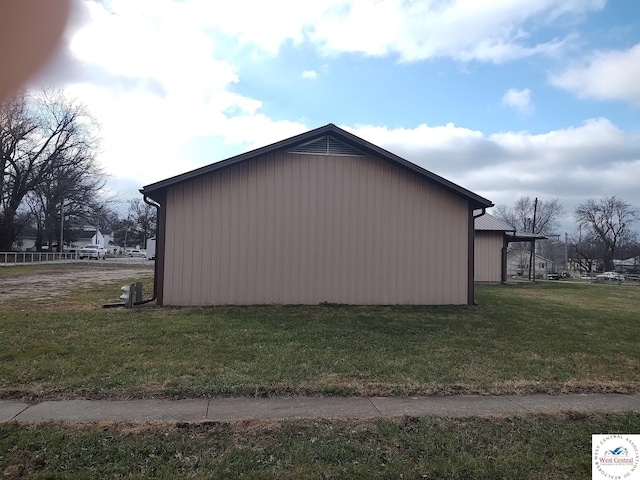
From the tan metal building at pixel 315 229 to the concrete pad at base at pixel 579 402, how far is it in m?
7.58

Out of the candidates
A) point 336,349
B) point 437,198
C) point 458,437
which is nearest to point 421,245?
point 437,198

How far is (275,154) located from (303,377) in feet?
26.2

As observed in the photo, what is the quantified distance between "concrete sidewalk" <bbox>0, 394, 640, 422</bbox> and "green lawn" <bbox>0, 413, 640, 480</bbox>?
211 mm

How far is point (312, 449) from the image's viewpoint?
3.75 metres

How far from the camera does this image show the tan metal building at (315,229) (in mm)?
12133

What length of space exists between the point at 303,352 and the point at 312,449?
326cm

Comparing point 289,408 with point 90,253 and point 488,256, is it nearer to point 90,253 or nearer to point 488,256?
point 488,256

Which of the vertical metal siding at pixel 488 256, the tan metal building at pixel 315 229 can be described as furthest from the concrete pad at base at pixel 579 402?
the vertical metal siding at pixel 488 256

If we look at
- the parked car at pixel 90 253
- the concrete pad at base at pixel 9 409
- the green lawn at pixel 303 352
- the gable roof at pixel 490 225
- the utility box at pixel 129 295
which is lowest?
the concrete pad at base at pixel 9 409

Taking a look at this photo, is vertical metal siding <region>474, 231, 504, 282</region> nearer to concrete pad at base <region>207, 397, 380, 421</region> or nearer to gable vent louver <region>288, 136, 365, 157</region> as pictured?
gable vent louver <region>288, 136, 365, 157</region>

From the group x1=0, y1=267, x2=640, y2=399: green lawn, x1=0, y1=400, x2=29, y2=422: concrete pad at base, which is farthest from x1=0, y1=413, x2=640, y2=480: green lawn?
x1=0, y1=267, x2=640, y2=399: green lawn

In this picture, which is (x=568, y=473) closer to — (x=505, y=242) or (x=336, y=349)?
(x=336, y=349)

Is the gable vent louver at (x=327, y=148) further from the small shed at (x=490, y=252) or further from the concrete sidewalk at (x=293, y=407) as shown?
the small shed at (x=490, y=252)

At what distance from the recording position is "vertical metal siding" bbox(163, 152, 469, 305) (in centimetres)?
1216
